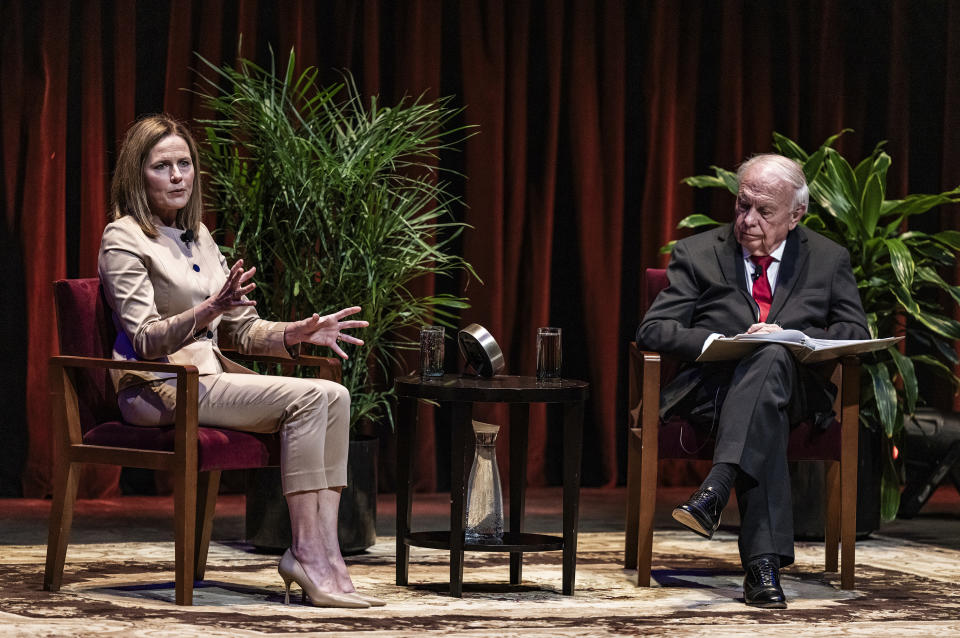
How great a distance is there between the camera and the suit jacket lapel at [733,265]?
4.00 meters

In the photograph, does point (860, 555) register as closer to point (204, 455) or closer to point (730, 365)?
point (730, 365)

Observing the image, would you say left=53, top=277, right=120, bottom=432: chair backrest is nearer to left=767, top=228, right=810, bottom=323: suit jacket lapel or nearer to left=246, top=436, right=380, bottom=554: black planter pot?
left=246, top=436, right=380, bottom=554: black planter pot

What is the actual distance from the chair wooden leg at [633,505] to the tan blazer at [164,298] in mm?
1119

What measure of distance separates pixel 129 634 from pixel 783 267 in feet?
7.24

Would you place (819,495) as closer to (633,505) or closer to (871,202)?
(633,505)

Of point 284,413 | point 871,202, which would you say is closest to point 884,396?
point 871,202

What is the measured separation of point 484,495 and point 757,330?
3.00 feet

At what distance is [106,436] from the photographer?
3.49 metres

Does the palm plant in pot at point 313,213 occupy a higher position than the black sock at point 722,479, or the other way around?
the palm plant in pot at point 313,213

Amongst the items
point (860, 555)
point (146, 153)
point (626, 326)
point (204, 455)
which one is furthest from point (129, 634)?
point (626, 326)

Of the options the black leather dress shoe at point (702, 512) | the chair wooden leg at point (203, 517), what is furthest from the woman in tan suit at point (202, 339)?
the black leather dress shoe at point (702, 512)

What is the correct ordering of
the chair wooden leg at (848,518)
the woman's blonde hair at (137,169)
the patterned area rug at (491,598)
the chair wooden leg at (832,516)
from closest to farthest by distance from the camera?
1. the patterned area rug at (491,598)
2. the woman's blonde hair at (137,169)
3. the chair wooden leg at (848,518)
4. the chair wooden leg at (832,516)

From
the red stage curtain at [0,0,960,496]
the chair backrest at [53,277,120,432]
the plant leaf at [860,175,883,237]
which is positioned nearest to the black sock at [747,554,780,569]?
the plant leaf at [860,175,883,237]

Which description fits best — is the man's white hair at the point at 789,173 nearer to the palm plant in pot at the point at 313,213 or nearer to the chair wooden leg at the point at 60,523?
the palm plant in pot at the point at 313,213
